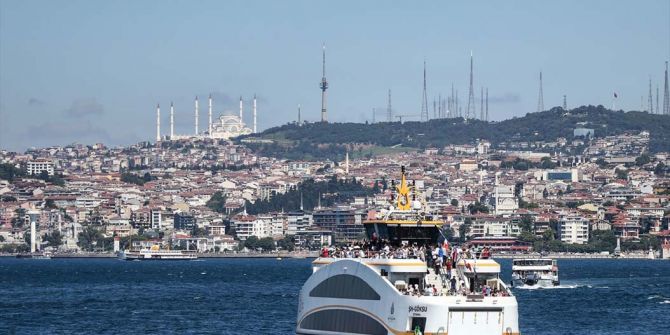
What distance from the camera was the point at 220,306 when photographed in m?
77.0

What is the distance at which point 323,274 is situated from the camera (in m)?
40.3

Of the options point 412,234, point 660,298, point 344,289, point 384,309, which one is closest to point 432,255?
point 412,234

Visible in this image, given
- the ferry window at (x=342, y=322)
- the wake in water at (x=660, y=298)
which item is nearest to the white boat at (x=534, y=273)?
the wake in water at (x=660, y=298)

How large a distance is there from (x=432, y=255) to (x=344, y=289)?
6.93 ft

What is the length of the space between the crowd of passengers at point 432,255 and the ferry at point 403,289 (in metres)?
0.02

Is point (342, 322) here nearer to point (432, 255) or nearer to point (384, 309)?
point (384, 309)

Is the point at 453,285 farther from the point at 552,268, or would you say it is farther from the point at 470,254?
the point at 552,268

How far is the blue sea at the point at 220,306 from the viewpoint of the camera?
61900mm

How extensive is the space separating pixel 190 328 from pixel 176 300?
78.4ft

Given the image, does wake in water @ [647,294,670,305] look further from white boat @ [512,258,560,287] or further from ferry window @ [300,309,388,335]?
ferry window @ [300,309,388,335]

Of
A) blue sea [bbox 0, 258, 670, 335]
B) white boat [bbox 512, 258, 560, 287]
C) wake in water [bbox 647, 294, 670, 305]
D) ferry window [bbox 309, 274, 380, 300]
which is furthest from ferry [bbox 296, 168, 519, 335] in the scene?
white boat [bbox 512, 258, 560, 287]

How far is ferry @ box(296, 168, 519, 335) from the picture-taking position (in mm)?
36531

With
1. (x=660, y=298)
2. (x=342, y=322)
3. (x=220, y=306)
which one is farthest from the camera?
(x=660, y=298)

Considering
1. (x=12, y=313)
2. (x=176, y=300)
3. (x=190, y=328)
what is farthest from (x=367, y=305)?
(x=176, y=300)
